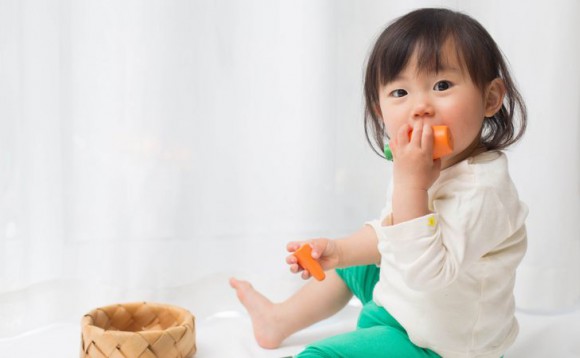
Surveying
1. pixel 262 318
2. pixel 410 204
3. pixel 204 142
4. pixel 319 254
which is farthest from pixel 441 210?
pixel 204 142

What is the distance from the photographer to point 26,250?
1216 mm

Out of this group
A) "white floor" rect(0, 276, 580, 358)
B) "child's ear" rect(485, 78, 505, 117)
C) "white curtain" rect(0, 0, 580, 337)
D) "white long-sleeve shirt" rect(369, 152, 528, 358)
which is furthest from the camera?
"white curtain" rect(0, 0, 580, 337)

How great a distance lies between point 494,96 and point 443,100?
0.09 metres

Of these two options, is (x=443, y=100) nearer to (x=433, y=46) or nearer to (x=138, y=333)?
(x=433, y=46)

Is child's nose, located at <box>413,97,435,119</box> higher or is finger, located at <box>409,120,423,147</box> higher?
child's nose, located at <box>413,97,435,119</box>

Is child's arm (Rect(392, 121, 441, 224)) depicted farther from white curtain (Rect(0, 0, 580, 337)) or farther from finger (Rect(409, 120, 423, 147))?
white curtain (Rect(0, 0, 580, 337))

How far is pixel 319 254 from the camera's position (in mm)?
894

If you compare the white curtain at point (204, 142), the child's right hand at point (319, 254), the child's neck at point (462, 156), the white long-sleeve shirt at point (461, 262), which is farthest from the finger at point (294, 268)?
the white curtain at point (204, 142)

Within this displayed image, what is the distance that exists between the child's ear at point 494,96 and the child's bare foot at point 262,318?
1.44ft

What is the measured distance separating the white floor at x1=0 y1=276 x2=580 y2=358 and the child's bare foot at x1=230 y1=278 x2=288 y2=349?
14 mm

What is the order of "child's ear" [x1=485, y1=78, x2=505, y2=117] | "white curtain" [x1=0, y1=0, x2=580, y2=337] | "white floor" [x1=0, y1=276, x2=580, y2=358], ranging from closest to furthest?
"child's ear" [x1=485, y1=78, x2=505, y2=117] → "white floor" [x1=0, y1=276, x2=580, y2=358] → "white curtain" [x1=0, y1=0, x2=580, y2=337]

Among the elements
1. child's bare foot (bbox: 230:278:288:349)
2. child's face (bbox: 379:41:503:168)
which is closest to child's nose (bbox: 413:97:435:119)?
child's face (bbox: 379:41:503:168)

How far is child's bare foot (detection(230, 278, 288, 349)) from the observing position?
107cm

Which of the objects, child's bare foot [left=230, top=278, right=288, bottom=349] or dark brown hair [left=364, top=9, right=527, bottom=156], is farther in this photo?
child's bare foot [left=230, top=278, right=288, bottom=349]
